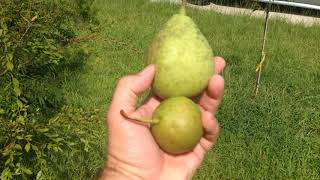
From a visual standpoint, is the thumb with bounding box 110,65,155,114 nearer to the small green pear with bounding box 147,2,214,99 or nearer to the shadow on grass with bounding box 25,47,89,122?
the small green pear with bounding box 147,2,214,99

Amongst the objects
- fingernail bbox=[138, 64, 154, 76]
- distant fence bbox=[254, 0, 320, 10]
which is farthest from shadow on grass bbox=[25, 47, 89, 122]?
distant fence bbox=[254, 0, 320, 10]

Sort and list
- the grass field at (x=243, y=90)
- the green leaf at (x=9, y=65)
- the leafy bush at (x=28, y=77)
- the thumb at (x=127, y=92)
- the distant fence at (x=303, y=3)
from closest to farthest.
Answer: the thumb at (x=127, y=92) < the green leaf at (x=9, y=65) < the leafy bush at (x=28, y=77) < the grass field at (x=243, y=90) < the distant fence at (x=303, y=3)

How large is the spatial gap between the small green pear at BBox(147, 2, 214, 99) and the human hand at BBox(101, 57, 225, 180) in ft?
0.18

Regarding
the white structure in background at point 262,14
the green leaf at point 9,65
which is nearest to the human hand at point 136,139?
the green leaf at point 9,65

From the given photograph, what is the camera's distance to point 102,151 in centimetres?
448

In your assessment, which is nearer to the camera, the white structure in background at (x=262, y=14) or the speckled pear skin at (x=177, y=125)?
the speckled pear skin at (x=177, y=125)

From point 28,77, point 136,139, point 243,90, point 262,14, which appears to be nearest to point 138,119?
point 136,139

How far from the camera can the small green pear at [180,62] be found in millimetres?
2199

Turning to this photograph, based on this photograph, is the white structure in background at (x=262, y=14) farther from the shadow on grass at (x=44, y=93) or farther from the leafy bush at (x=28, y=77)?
the leafy bush at (x=28, y=77)

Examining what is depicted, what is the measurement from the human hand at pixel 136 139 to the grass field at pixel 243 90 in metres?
1.52

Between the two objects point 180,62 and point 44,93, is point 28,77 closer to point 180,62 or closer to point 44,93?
point 44,93

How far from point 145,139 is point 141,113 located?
0.49 feet

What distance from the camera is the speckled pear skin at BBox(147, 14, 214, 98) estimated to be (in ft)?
7.22

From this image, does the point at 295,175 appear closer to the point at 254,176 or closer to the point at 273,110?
the point at 254,176
